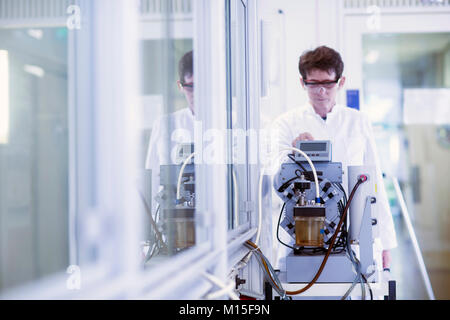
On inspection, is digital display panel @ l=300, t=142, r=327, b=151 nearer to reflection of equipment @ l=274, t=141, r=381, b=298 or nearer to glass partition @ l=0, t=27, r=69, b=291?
reflection of equipment @ l=274, t=141, r=381, b=298

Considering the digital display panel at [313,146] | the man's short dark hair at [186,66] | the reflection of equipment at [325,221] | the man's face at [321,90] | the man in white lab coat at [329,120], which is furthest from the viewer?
the man's face at [321,90]

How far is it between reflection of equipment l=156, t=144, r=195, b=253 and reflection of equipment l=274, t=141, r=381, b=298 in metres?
0.65

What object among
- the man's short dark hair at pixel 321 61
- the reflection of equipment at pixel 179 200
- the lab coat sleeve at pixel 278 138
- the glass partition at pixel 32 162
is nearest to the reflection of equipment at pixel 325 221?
the lab coat sleeve at pixel 278 138

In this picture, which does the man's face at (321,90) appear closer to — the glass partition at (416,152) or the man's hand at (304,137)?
the man's hand at (304,137)

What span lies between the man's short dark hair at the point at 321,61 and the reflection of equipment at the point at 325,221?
3.68 feet

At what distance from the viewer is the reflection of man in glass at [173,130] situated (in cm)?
144

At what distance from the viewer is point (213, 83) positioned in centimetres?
156

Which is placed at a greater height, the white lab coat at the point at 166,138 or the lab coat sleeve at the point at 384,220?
the white lab coat at the point at 166,138

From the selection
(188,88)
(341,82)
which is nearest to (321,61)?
(341,82)

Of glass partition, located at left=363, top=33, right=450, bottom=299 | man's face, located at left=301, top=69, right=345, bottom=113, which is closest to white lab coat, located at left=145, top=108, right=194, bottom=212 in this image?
man's face, located at left=301, top=69, right=345, bottom=113

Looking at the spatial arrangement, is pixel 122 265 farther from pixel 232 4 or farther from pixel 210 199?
pixel 232 4

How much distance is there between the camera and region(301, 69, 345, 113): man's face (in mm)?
3232

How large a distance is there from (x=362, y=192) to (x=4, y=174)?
5.22 ft

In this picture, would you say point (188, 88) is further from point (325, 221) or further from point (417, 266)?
point (417, 266)
